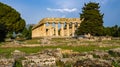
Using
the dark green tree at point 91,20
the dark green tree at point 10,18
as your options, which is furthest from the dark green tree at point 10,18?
the dark green tree at point 91,20

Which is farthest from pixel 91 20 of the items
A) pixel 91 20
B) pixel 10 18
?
pixel 10 18

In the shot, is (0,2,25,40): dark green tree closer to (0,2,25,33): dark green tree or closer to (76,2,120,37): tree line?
(0,2,25,33): dark green tree

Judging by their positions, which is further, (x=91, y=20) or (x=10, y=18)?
(x=10, y=18)

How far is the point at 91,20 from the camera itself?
79250 mm

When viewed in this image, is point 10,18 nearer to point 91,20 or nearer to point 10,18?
point 10,18

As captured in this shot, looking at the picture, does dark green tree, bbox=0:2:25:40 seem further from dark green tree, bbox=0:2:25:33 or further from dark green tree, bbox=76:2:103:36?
dark green tree, bbox=76:2:103:36

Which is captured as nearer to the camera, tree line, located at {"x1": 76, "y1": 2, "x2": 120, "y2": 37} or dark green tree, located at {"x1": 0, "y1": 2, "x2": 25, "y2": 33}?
tree line, located at {"x1": 76, "y1": 2, "x2": 120, "y2": 37}

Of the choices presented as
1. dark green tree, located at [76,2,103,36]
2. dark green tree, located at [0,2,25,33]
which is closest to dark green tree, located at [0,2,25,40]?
dark green tree, located at [0,2,25,33]

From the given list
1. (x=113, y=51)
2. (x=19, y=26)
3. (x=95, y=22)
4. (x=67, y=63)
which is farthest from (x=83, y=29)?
(x=67, y=63)

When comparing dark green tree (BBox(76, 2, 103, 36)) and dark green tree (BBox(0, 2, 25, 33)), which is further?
dark green tree (BBox(0, 2, 25, 33))

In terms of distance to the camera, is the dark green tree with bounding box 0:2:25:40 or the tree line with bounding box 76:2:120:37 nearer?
the tree line with bounding box 76:2:120:37

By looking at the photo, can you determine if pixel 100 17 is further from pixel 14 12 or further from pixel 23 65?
pixel 23 65

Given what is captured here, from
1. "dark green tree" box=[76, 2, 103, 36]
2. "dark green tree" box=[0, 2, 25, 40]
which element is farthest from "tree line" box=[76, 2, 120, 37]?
"dark green tree" box=[0, 2, 25, 40]

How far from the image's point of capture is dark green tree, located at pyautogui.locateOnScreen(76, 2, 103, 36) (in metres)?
78.6
